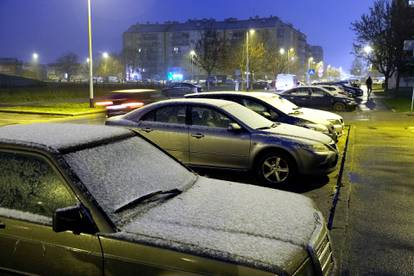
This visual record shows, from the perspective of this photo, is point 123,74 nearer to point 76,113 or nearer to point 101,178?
point 76,113

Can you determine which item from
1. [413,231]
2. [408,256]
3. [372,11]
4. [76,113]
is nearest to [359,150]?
[413,231]

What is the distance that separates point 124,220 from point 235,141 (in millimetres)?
5113

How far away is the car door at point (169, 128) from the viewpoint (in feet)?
27.9

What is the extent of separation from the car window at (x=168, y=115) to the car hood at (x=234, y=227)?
4667 millimetres

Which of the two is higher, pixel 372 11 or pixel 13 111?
pixel 372 11

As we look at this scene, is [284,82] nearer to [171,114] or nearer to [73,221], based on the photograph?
[171,114]

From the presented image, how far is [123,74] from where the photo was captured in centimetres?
12631

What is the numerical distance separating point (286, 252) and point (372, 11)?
2006 inches

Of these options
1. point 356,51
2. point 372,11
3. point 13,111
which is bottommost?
point 13,111

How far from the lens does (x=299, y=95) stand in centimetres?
2550

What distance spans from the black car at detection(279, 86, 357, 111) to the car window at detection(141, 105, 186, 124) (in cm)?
1730

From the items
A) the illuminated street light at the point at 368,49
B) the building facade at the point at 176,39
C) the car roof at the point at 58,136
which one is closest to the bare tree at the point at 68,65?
the building facade at the point at 176,39

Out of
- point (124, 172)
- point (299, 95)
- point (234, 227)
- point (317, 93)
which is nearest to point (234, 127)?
point (124, 172)

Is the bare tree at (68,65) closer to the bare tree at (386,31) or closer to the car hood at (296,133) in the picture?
the bare tree at (386,31)
